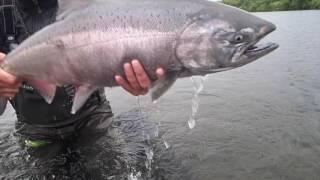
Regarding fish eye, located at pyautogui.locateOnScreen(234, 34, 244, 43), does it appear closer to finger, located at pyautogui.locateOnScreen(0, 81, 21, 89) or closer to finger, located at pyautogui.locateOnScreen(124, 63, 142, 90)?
finger, located at pyautogui.locateOnScreen(124, 63, 142, 90)

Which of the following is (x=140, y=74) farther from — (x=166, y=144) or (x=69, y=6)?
(x=166, y=144)

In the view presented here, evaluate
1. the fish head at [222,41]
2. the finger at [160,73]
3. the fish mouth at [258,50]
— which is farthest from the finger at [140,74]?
the fish mouth at [258,50]

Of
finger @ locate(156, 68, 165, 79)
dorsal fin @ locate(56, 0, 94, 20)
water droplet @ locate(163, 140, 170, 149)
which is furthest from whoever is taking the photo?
water droplet @ locate(163, 140, 170, 149)

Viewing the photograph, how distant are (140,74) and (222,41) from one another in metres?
0.65

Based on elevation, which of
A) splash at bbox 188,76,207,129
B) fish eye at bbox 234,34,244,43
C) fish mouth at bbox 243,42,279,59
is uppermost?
fish eye at bbox 234,34,244,43

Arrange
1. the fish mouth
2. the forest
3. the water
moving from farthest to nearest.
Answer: the forest → the water → the fish mouth

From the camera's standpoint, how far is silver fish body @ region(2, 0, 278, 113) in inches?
106

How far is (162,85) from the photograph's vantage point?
9.69 feet

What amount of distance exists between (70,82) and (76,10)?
0.53 m

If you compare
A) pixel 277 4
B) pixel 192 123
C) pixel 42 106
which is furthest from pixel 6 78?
pixel 277 4

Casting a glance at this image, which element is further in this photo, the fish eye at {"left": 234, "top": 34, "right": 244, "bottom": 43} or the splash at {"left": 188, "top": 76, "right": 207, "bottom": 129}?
the splash at {"left": 188, "top": 76, "right": 207, "bottom": 129}

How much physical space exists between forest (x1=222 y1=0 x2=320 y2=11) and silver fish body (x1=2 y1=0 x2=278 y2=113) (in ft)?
151

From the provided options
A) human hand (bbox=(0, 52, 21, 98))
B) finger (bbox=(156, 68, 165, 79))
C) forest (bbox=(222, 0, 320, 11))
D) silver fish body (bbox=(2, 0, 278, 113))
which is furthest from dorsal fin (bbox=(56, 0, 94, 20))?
forest (bbox=(222, 0, 320, 11))

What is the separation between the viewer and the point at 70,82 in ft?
10.7
